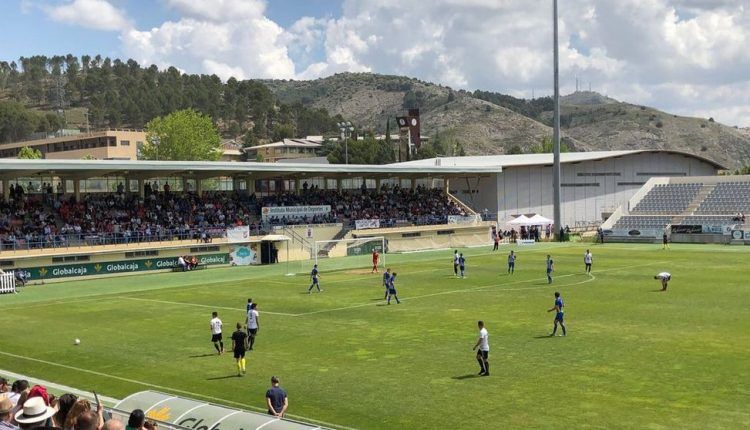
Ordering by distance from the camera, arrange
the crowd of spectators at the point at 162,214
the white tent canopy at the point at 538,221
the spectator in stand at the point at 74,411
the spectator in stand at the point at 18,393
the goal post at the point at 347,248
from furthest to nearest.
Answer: the white tent canopy at the point at 538,221 < the goal post at the point at 347,248 < the crowd of spectators at the point at 162,214 < the spectator in stand at the point at 18,393 < the spectator in stand at the point at 74,411

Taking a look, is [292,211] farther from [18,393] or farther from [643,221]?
[18,393]

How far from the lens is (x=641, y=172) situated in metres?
99.4

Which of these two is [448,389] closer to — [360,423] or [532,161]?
[360,423]

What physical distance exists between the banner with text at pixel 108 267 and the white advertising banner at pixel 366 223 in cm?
1497

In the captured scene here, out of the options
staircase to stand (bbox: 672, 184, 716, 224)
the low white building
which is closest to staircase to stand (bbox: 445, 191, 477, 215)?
the low white building

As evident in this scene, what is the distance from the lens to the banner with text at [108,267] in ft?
173

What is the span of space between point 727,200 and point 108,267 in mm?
62642

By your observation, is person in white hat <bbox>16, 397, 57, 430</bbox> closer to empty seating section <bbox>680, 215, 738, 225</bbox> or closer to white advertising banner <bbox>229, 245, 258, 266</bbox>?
white advertising banner <bbox>229, 245, 258, 266</bbox>

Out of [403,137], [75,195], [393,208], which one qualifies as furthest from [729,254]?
[403,137]

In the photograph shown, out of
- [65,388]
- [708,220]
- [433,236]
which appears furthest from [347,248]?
[65,388]

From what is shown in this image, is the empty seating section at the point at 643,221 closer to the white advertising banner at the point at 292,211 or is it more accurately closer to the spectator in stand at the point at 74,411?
the white advertising banner at the point at 292,211

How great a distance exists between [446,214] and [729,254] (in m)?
31.2

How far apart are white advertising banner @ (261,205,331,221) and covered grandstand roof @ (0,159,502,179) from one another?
3.40 metres

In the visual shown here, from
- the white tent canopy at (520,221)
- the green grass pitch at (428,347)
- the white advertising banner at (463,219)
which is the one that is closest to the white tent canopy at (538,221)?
the white tent canopy at (520,221)
